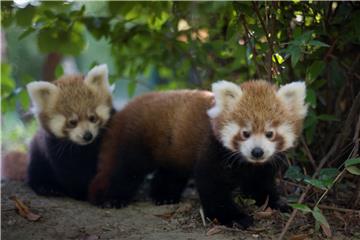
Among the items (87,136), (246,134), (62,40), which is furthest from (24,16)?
(246,134)

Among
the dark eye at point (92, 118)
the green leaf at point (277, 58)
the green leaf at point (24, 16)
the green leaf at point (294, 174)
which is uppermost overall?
the green leaf at point (24, 16)

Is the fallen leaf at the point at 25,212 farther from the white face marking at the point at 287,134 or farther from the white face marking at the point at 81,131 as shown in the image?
the white face marking at the point at 287,134

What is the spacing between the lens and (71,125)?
4.40 meters

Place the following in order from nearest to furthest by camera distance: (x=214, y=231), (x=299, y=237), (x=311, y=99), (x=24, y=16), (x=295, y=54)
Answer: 1. (x=295, y=54)
2. (x=299, y=237)
3. (x=214, y=231)
4. (x=311, y=99)
5. (x=24, y=16)

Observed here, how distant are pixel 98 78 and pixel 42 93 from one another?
1.61 ft

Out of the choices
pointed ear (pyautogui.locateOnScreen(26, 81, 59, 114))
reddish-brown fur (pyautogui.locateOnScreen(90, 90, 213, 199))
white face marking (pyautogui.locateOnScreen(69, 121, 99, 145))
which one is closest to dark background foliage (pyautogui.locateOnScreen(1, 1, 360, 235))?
pointed ear (pyautogui.locateOnScreen(26, 81, 59, 114))

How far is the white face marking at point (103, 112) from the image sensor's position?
14.7ft

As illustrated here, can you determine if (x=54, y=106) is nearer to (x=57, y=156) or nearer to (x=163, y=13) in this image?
(x=57, y=156)

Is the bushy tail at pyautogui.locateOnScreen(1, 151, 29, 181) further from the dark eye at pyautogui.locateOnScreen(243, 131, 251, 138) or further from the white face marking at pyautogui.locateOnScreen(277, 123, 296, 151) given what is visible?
the white face marking at pyautogui.locateOnScreen(277, 123, 296, 151)

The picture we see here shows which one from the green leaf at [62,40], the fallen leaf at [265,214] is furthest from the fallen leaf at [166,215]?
the green leaf at [62,40]

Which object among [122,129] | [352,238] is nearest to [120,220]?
[122,129]

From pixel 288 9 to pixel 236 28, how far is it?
44 cm

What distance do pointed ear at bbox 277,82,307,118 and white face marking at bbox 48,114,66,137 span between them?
1888 mm

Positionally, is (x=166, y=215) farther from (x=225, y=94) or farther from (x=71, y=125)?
(x=71, y=125)
